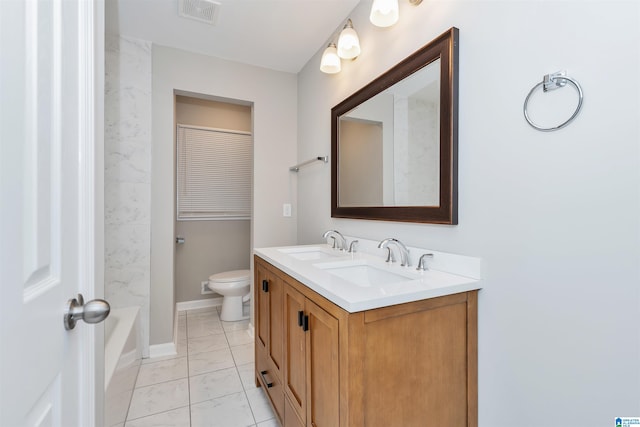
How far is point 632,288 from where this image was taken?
2.28 ft

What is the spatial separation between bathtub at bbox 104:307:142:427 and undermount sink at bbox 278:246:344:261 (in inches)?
40.3

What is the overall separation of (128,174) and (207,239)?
4.22 ft

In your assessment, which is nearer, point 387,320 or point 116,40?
point 387,320

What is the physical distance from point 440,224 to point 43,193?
1191mm

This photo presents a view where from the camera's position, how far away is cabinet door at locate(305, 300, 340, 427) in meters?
0.87

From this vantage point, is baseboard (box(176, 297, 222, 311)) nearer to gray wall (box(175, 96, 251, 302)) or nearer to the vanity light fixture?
gray wall (box(175, 96, 251, 302))

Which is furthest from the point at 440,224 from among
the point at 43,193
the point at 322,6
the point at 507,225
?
the point at 322,6

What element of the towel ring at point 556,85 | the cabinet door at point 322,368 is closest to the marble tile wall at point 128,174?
the cabinet door at point 322,368

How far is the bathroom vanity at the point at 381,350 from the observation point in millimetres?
830

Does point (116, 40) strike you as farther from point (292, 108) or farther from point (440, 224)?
point (440, 224)

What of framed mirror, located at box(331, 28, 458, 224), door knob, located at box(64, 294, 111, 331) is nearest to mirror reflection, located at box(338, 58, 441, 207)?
framed mirror, located at box(331, 28, 458, 224)

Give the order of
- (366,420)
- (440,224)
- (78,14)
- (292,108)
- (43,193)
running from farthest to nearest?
(292,108)
(440,224)
(366,420)
(78,14)
(43,193)

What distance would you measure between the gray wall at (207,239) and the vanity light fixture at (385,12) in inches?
90.8

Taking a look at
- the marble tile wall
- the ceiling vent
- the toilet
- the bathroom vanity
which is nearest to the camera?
the bathroom vanity
